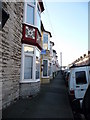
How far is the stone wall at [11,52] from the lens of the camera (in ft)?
24.8

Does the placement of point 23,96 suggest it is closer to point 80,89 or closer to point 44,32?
point 80,89

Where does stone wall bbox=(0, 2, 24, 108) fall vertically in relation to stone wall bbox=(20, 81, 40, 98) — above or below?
above

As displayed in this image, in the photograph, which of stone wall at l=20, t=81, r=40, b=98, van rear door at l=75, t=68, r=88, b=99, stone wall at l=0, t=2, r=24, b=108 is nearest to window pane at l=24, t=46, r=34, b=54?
stone wall at l=0, t=2, r=24, b=108

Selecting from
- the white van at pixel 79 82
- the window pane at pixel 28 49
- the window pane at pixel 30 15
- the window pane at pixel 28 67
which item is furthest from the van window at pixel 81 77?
the window pane at pixel 30 15

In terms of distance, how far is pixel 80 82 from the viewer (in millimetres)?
8367

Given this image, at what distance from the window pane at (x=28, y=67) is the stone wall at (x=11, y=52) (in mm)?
779

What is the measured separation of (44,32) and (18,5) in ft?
45.7

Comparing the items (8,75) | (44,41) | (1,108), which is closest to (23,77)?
(8,75)

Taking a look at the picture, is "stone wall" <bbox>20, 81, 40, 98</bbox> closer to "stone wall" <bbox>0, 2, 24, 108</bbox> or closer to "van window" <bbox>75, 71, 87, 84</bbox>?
"stone wall" <bbox>0, 2, 24, 108</bbox>

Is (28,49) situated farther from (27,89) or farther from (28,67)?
(27,89)

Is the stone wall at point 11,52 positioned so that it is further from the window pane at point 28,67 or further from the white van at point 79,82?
the white van at point 79,82

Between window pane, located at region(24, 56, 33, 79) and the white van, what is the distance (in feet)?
11.3

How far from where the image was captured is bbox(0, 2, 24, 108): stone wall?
24.8 feet

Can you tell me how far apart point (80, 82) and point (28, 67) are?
396cm
